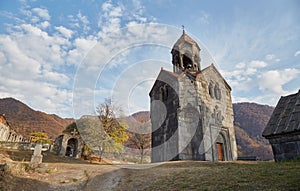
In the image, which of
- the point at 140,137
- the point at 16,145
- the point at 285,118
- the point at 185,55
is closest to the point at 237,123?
the point at 140,137

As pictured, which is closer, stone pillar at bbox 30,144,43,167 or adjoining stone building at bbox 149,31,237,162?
stone pillar at bbox 30,144,43,167

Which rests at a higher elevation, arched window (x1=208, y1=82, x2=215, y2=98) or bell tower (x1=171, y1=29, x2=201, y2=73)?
bell tower (x1=171, y1=29, x2=201, y2=73)

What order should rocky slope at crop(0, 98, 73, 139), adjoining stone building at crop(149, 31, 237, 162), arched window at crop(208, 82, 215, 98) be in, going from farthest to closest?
rocky slope at crop(0, 98, 73, 139) → arched window at crop(208, 82, 215, 98) → adjoining stone building at crop(149, 31, 237, 162)

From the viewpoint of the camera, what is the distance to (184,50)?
20734mm

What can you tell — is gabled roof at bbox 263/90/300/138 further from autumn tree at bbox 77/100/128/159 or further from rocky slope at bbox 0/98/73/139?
rocky slope at bbox 0/98/73/139

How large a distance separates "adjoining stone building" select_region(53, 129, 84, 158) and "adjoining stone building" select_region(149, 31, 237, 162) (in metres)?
9.41

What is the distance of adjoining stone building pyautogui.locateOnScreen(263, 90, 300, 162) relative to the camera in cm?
677

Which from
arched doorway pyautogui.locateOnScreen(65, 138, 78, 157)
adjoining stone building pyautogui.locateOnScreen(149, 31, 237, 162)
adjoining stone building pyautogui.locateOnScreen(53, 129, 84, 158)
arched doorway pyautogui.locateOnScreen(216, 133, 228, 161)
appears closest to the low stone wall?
adjoining stone building pyautogui.locateOnScreen(53, 129, 84, 158)

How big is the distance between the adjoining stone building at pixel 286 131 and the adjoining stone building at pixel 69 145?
19.4 m

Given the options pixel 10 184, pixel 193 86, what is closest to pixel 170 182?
pixel 10 184

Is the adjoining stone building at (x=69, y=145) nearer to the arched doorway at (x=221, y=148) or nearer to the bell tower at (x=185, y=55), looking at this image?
the bell tower at (x=185, y=55)

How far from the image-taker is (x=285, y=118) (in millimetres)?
7539

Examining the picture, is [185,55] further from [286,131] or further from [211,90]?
[286,131]

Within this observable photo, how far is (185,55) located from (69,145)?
656 inches
